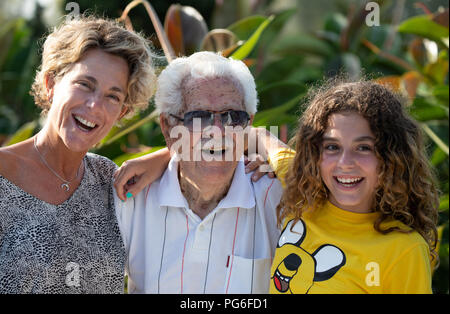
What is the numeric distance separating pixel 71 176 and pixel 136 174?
0.83ft

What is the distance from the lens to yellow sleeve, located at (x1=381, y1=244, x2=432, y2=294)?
1637mm

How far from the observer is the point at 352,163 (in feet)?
5.96

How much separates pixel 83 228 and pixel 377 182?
3.48ft

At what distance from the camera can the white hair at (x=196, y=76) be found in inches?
84.2

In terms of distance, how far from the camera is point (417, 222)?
6.09 feet

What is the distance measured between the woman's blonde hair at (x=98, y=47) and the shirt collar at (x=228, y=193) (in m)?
0.35

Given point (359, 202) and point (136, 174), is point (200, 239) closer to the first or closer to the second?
point (136, 174)

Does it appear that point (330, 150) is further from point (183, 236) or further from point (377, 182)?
point (183, 236)

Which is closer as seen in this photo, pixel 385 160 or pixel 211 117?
pixel 385 160

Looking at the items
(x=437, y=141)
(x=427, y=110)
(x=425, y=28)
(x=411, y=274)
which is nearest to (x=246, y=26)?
(x=425, y=28)

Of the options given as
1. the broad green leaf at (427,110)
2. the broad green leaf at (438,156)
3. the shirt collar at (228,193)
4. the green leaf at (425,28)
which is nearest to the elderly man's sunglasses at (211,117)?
the shirt collar at (228,193)

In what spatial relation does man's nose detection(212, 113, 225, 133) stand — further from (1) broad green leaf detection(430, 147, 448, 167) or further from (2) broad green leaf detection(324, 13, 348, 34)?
(2) broad green leaf detection(324, 13, 348, 34)

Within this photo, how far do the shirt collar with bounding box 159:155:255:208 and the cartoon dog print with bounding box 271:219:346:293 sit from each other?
254mm

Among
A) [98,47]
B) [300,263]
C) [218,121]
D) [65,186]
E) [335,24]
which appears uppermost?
[335,24]
